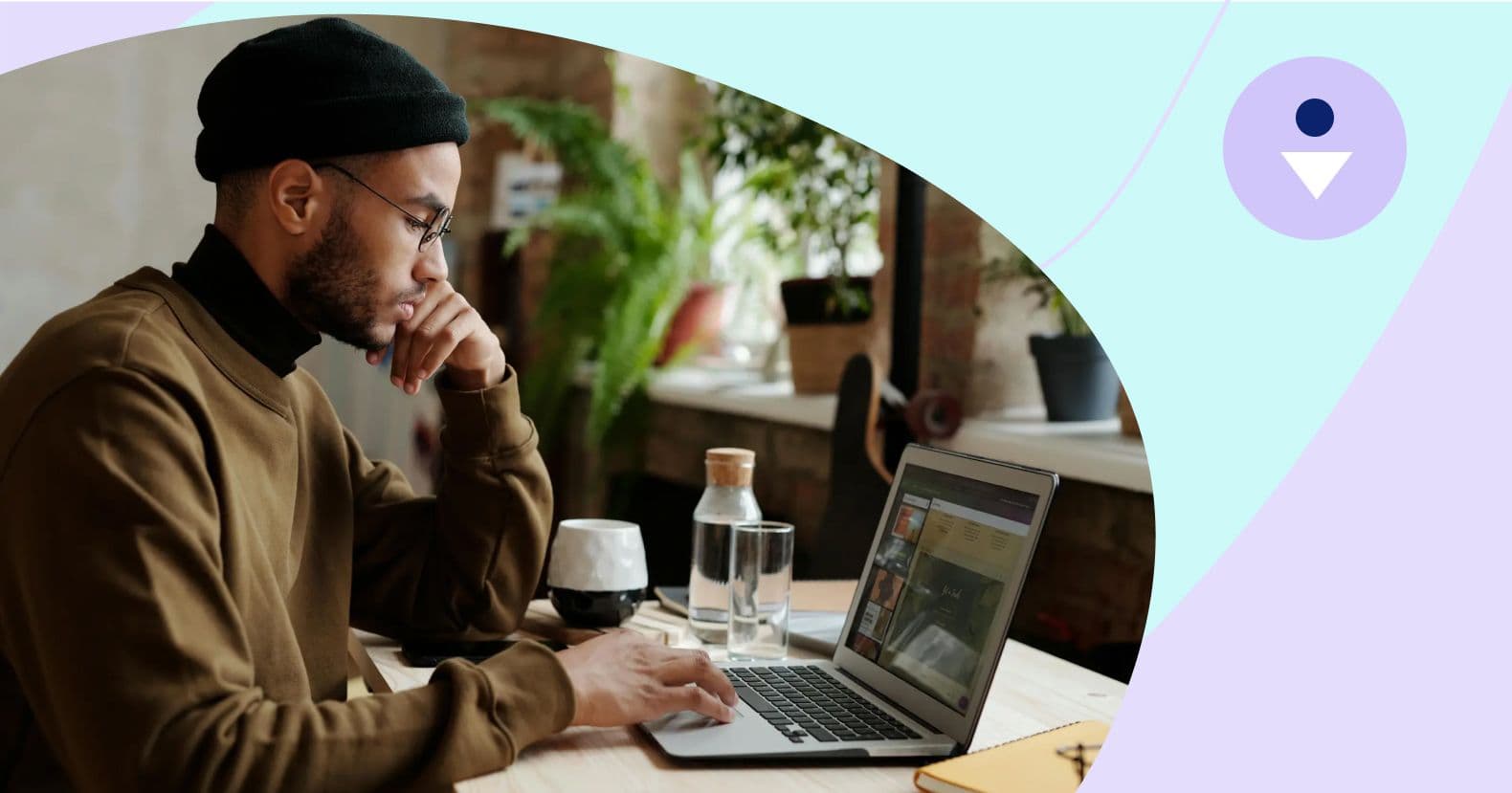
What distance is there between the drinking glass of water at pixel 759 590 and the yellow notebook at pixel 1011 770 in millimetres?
394

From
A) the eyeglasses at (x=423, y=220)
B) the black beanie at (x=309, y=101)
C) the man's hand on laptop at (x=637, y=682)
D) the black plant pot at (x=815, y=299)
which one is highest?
the black beanie at (x=309, y=101)

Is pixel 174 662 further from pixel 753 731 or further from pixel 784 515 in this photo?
pixel 784 515

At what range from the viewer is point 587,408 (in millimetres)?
4641

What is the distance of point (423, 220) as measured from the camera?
1.31 metres

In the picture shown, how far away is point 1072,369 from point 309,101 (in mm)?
1671

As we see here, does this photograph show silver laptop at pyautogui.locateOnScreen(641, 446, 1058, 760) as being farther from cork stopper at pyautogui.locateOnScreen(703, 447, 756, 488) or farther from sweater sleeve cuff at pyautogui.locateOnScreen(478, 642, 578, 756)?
cork stopper at pyautogui.locateOnScreen(703, 447, 756, 488)

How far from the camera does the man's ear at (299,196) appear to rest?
1.25m

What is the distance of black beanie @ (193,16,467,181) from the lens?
4.08ft

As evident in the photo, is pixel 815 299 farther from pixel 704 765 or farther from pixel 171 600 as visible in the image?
pixel 171 600

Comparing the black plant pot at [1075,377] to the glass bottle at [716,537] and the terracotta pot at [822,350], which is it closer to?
the terracotta pot at [822,350]

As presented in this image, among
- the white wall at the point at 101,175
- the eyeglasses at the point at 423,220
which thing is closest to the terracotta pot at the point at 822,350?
the eyeglasses at the point at 423,220

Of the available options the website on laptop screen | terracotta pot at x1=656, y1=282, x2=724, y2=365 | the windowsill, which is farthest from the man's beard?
terracotta pot at x1=656, y1=282, x2=724, y2=365

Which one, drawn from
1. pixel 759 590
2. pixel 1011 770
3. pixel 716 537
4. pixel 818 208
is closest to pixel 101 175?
pixel 818 208

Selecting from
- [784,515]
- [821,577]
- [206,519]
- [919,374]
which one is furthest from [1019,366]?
[206,519]
